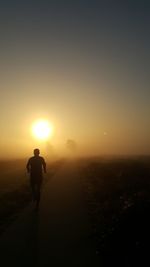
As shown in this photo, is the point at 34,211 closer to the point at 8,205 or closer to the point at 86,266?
the point at 8,205

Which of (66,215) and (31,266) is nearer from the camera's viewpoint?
(31,266)

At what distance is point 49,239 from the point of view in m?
10.2

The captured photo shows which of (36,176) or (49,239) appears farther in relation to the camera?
(36,176)

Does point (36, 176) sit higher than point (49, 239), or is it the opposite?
point (36, 176)

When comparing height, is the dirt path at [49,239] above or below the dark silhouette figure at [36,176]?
below

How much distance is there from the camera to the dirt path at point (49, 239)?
328 inches

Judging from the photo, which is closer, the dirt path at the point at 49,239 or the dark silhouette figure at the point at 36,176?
the dirt path at the point at 49,239

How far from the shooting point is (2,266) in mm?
7773

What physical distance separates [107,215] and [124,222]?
374 centimetres

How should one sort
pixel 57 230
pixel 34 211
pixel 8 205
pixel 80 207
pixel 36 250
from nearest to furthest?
pixel 36 250
pixel 57 230
pixel 34 211
pixel 80 207
pixel 8 205

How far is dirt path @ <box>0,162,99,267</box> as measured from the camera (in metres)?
8.32

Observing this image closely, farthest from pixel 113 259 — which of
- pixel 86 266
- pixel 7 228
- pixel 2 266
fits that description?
pixel 7 228

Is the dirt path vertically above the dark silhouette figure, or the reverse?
the dark silhouette figure

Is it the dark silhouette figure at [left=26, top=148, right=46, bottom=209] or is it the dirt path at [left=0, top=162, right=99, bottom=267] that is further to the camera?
the dark silhouette figure at [left=26, top=148, right=46, bottom=209]
